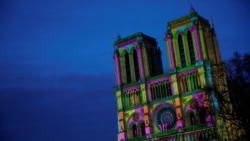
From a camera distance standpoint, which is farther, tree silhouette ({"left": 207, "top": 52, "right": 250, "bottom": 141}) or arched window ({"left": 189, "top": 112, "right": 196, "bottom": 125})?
arched window ({"left": 189, "top": 112, "right": 196, "bottom": 125})

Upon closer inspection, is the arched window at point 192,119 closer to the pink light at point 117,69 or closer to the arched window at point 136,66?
the arched window at point 136,66

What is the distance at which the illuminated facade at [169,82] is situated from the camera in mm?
64750

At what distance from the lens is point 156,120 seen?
68250 mm

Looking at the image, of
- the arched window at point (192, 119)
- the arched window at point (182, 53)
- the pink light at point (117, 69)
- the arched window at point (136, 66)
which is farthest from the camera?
the pink light at point (117, 69)

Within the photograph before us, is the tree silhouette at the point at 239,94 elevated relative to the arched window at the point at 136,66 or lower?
lower

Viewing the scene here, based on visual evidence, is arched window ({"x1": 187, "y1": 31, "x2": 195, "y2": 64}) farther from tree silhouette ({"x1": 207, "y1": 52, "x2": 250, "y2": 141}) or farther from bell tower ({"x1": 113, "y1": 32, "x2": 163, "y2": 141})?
tree silhouette ({"x1": 207, "y1": 52, "x2": 250, "y2": 141})

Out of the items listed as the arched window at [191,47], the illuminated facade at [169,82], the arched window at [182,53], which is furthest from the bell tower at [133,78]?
the arched window at [191,47]

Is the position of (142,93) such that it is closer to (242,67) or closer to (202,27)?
(202,27)

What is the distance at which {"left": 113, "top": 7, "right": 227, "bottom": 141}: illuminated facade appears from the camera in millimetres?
64750

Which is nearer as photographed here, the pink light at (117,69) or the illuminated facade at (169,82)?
the illuminated facade at (169,82)

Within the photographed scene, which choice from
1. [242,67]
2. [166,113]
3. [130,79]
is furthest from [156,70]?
[242,67]

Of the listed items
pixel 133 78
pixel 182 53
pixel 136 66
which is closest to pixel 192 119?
pixel 182 53

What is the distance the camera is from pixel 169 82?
6819 cm

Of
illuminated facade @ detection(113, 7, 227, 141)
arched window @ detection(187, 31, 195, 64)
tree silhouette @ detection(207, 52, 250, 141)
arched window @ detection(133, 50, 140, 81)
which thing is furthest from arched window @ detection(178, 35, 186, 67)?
tree silhouette @ detection(207, 52, 250, 141)
